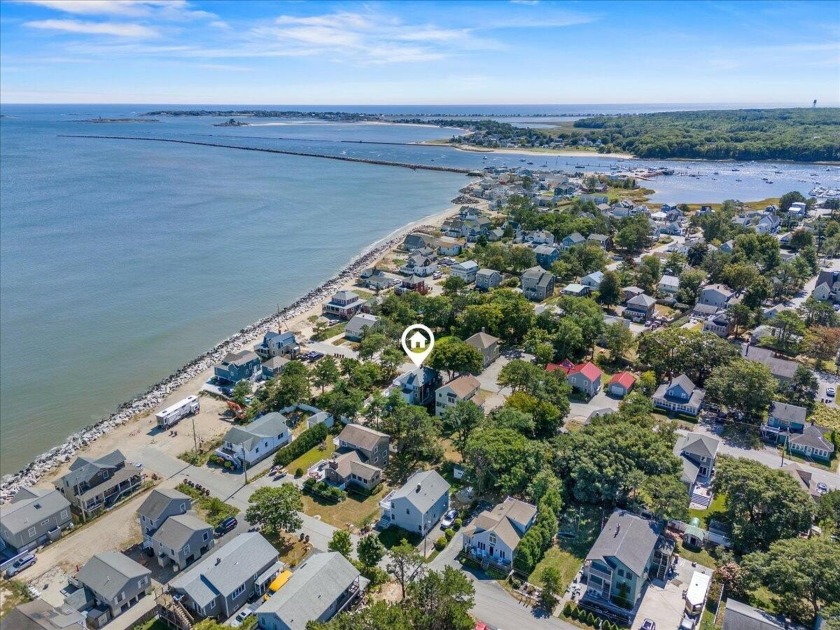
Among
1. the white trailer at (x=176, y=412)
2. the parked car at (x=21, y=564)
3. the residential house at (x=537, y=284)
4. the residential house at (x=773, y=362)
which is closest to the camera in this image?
the parked car at (x=21, y=564)

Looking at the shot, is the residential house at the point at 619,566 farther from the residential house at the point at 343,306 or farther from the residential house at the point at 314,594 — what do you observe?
the residential house at the point at 343,306

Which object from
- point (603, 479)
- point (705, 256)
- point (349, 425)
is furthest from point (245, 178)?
point (603, 479)

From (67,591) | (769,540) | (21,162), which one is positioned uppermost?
(21,162)

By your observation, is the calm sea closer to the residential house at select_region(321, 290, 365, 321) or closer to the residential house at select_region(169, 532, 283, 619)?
the residential house at select_region(321, 290, 365, 321)

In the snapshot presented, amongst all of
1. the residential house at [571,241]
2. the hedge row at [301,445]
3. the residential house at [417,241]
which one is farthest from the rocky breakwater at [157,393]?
the residential house at [571,241]

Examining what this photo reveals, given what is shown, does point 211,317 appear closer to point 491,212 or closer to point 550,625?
point 550,625
